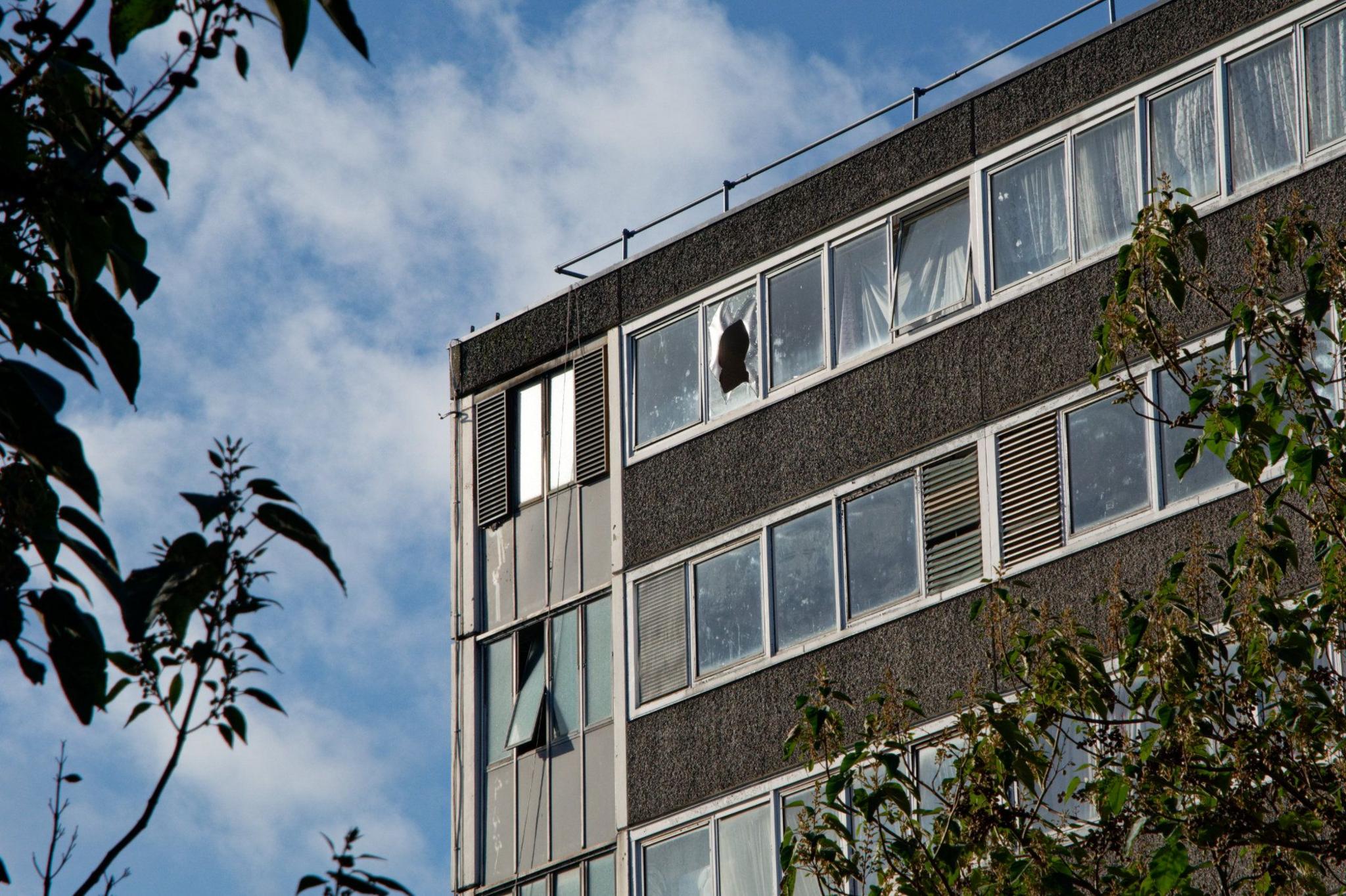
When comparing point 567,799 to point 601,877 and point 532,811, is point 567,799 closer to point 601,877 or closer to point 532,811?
point 532,811

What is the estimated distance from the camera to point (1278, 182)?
1706cm

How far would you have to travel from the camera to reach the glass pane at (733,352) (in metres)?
20.9

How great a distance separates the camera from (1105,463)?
58.1 feet

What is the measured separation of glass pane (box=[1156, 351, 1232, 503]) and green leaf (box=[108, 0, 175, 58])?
14.5m

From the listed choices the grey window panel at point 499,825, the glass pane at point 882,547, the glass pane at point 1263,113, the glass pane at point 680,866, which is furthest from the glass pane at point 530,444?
the glass pane at point 1263,113

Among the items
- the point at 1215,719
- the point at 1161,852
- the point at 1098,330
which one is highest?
the point at 1098,330

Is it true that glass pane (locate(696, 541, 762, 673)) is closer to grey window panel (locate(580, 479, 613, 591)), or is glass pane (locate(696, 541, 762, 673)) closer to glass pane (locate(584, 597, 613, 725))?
glass pane (locate(584, 597, 613, 725))

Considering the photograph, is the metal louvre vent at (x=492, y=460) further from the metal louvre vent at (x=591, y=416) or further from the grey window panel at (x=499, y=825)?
the grey window panel at (x=499, y=825)

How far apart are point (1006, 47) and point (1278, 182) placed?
124 inches

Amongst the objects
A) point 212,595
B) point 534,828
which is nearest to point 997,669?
point 212,595

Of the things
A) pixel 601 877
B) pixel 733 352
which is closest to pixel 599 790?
pixel 601 877

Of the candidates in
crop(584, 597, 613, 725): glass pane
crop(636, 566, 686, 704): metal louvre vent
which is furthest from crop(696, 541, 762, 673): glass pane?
crop(584, 597, 613, 725): glass pane

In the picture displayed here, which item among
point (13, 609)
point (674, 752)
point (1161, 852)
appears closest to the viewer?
point (13, 609)

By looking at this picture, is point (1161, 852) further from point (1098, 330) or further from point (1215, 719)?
point (1098, 330)
